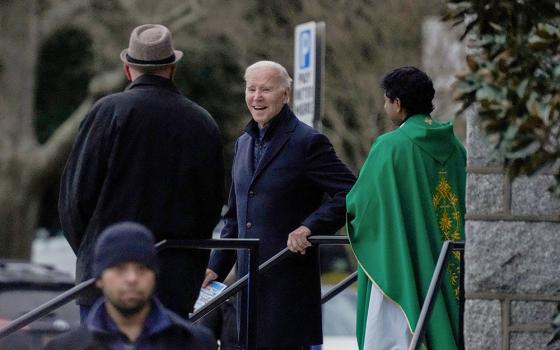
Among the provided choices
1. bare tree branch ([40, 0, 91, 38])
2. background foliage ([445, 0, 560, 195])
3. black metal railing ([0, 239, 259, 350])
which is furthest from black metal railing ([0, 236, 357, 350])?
bare tree branch ([40, 0, 91, 38])

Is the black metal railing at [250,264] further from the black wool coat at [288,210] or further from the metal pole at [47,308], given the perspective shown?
the metal pole at [47,308]

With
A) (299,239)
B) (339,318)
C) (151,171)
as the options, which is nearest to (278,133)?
(299,239)

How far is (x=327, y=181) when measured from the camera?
7805 mm

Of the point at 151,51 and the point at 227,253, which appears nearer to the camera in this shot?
the point at 151,51

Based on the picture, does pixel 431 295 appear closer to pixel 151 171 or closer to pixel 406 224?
pixel 406 224

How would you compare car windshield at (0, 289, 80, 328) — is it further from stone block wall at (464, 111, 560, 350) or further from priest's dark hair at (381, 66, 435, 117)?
stone block wall at (464, 111, 560, 350)

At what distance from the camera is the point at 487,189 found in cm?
658

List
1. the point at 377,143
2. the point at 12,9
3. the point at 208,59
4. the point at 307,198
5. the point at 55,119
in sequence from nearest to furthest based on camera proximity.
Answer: the point at 377,143, the point at 307,198, the point at 12,9, the point at 208,59, the point at 55,119

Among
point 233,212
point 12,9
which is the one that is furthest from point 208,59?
point 233,212

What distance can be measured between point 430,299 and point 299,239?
908 millimetres

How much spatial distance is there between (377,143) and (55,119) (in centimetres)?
2426

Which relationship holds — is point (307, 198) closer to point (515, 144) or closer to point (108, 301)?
point (108, 301)

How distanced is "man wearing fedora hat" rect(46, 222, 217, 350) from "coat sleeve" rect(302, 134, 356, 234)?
229 centimetres

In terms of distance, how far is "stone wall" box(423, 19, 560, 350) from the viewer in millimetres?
6469
